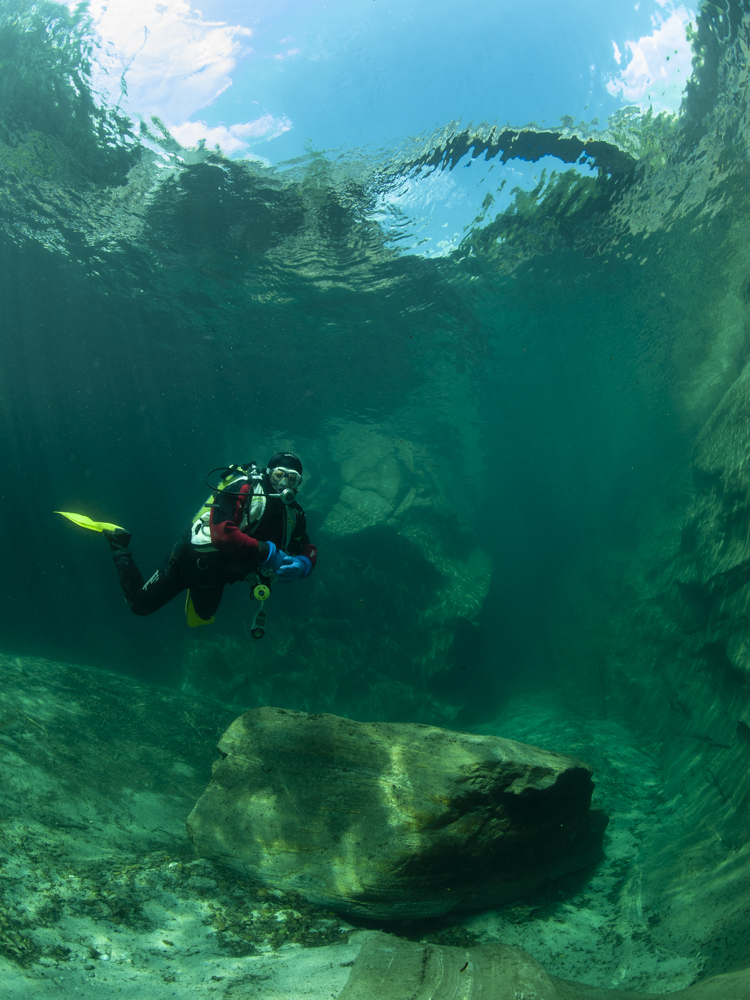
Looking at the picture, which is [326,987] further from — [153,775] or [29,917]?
[153,775]

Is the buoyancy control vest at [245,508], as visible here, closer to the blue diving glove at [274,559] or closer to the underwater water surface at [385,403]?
the blue diving glove at [274,559]

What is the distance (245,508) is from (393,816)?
2946mm

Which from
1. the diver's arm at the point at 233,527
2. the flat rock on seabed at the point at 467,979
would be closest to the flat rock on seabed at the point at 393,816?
the flat rock on seabed at the point at 467,979

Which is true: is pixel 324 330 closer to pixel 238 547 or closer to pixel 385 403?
pixel 385 403

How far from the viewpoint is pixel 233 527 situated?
155 inches

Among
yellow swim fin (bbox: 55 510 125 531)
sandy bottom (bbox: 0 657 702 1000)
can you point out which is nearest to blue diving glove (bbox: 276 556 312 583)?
sandy bottom (bbox: 0 657 702 1000)

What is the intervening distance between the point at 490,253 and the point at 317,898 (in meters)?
15.0

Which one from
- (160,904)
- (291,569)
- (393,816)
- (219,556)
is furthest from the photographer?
(219,556)

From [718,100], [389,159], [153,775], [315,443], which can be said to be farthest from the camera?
[315,443]

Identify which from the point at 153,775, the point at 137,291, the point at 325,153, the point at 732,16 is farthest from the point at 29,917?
the point at 137,291

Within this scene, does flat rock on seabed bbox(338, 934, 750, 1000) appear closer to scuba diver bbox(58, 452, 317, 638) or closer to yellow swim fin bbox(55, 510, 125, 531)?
scuba diver bbox(58, 452, 317, 638)

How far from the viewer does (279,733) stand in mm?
4328

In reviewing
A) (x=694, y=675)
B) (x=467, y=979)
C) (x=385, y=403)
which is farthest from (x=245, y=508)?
(x=385, y=403)

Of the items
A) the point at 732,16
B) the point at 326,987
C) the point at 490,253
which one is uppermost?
the point at 490,253
